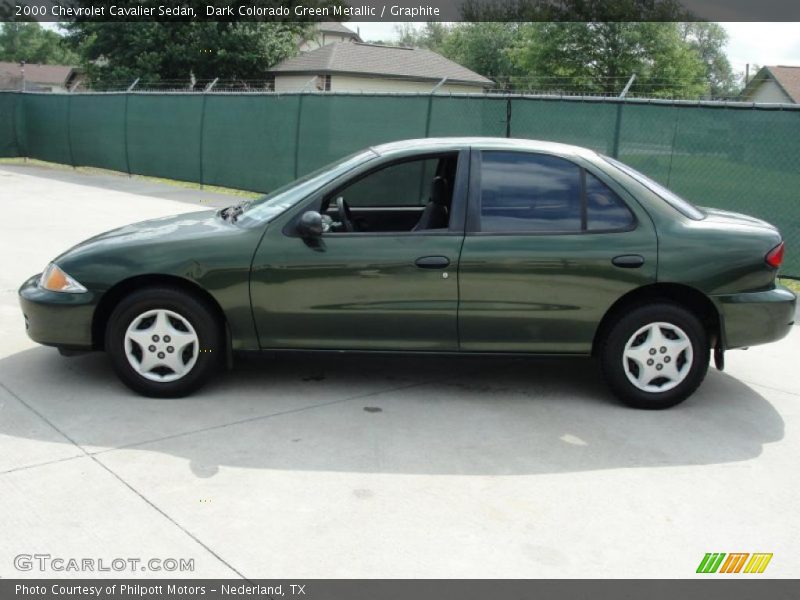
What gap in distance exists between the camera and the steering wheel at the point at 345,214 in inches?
220

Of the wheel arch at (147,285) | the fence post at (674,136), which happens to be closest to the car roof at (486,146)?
the wheel arch at (147,285)

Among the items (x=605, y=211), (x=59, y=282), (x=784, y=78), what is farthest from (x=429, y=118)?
(x=784, y=78)

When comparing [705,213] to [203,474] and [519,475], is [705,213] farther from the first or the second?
[203,474]

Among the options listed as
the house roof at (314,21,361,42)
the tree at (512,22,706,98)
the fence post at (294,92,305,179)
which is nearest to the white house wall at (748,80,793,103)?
the tree at (512,22,706,98)

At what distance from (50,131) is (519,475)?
22927mm

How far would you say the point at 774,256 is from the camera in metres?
5.38

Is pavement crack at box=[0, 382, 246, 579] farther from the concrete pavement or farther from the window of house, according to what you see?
the window of house

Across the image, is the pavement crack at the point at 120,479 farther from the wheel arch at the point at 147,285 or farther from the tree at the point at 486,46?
the tree at the point at 486,46

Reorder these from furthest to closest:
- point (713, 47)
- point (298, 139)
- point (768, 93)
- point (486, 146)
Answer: point (713, 47), point (768, 93), point (298, 139), point (486, 146)

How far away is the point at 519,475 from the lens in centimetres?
443

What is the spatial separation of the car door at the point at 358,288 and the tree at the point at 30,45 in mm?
116610

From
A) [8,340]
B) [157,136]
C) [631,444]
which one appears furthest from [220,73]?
[631,444]

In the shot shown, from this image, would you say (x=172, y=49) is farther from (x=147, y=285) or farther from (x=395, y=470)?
(x=395, y=470)
